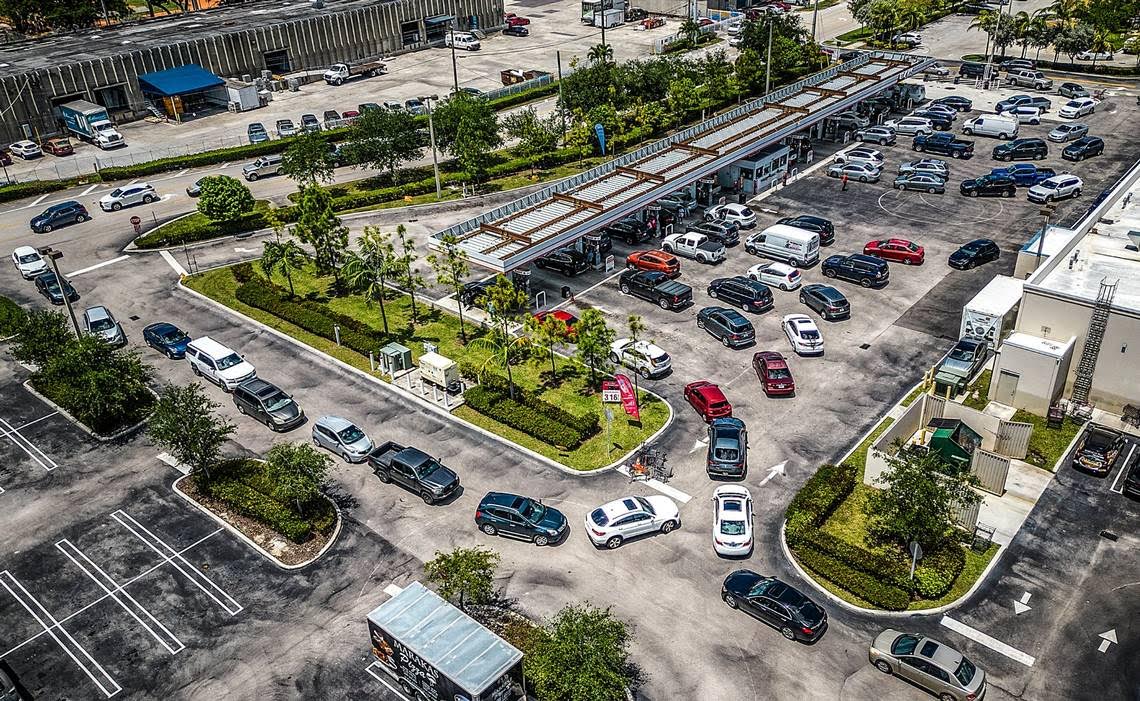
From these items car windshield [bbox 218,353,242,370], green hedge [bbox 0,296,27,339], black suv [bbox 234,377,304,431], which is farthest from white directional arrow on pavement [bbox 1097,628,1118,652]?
green hedge [bbox 0,296,27,339]

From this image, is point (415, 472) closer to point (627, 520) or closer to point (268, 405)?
point (627, 520)

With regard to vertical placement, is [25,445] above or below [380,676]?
above

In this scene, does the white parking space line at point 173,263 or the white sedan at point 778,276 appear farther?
the white parking space line at point 173,263

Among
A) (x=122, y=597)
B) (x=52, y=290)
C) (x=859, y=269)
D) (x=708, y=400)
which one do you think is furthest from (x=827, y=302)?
(x=52, y=290)

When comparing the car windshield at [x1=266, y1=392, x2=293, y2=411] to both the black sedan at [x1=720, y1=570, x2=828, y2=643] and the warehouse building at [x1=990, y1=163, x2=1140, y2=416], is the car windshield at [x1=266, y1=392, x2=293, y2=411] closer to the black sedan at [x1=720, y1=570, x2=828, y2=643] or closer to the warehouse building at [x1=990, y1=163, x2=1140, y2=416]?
the black sedan at [x1=720, y1=570, x2=828, y2=643]

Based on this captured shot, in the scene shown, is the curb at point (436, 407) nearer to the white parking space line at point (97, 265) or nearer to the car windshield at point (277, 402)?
the car windshield at point (277, 402)

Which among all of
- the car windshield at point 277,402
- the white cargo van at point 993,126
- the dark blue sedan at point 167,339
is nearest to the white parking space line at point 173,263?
the dark blue sedan at point 167,339

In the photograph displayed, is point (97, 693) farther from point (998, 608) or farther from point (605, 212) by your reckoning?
point (605, 212)
